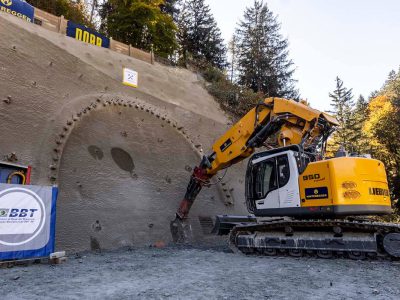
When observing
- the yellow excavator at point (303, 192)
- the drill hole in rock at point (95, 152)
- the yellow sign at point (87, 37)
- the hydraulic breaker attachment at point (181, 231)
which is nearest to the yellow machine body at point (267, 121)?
the yellow excavator at point (303, 192)

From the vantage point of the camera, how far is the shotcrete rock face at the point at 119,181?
10.0m

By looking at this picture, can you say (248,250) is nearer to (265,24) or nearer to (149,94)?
(149,94)

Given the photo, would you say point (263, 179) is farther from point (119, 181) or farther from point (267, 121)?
point (119, 181)

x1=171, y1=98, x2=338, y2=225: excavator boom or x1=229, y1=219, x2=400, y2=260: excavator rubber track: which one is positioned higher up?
x1=171, y1=98, x2=338, y2=225: excavator boom

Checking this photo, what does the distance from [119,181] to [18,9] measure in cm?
1039

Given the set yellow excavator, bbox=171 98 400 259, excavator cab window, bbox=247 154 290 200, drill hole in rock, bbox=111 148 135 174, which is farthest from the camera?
drill hole in rock, bbox=111 148 135 174

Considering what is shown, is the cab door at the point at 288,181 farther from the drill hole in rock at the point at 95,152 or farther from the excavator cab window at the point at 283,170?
the drill hole in rock at the point at 95,152

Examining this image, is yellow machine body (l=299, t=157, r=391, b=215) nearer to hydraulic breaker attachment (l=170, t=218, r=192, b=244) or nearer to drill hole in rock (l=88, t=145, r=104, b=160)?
hydraulic breaker attachment (l=170, t=218, r=192, b=244)

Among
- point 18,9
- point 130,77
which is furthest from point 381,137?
point 18,9

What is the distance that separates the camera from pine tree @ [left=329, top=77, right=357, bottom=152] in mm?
39469

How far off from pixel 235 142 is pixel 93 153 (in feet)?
16.8

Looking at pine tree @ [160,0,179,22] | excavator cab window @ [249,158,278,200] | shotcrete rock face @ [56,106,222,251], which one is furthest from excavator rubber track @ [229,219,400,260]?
pine tree @ [160,0,179,22]

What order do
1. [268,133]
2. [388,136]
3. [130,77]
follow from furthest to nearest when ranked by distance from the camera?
[388,136], [130,77], [268,133]

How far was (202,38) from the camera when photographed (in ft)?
111
